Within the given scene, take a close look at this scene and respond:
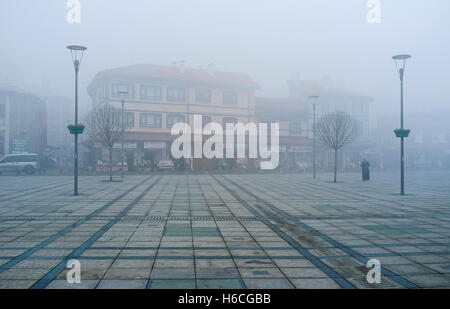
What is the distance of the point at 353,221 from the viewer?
1072 centimetres

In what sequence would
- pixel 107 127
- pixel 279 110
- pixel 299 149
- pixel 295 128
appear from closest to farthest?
pixel 107 127
pixel 299 149
pixel 279 110
pixel 295 128

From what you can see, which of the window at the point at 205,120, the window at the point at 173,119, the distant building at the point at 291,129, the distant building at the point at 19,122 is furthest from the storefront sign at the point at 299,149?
the distant building at the point at 19,122

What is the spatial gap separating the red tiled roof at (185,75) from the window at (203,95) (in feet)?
3.34

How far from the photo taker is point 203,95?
162ft

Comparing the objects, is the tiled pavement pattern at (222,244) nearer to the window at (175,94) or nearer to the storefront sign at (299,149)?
the window at (175,94)

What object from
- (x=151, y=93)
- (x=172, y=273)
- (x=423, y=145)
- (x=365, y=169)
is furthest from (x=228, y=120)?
(x=172, y=273)

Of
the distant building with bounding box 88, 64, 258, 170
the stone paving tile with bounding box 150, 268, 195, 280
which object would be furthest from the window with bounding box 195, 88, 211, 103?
the stone paving tile with bounding box 150, 268, 195, 280

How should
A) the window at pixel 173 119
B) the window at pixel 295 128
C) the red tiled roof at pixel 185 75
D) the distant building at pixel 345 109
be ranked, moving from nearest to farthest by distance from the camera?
the red tiled roof at pixel 185 75 → the window at pixel 173 119 → the window at pixel 295 128 → the distant building at pixel 345 109

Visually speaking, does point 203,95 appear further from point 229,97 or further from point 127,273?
point 127,273

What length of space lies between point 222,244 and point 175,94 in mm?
41408

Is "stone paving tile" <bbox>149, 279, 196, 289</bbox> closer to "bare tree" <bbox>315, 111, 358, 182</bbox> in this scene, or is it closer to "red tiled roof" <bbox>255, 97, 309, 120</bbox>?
"bare tree" <bbox>315, 111, 358, 182</bbox>

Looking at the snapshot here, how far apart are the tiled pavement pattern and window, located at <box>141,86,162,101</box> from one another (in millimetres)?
33270

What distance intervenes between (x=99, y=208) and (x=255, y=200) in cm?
608

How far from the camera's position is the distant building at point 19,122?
4703 cm
